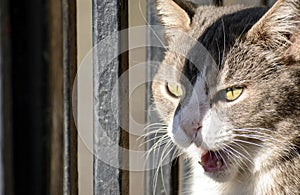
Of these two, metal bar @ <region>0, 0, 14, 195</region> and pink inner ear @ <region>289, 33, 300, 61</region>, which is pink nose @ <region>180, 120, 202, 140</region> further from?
metal bar @ <region>0, 0, 14, 195</region>

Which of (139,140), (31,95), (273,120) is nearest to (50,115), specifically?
(31,95)

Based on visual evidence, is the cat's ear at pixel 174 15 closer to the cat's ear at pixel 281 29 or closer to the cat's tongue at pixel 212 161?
the cat's ear at pixel 281 29

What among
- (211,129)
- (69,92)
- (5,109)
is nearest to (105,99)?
(69,92)

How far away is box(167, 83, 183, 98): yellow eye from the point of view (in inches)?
63.6

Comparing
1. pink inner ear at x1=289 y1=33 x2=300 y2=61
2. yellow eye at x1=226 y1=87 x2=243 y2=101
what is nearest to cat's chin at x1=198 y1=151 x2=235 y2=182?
yellow eye at x1=226 y1=87 x2=243 y2=101

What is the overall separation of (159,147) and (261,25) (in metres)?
0.41

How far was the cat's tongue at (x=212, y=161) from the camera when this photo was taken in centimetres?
156

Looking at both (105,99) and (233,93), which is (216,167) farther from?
(105,99)

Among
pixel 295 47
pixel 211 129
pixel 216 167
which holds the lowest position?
pixel 216 167

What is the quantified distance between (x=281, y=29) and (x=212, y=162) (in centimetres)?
33

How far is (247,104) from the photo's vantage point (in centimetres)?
149

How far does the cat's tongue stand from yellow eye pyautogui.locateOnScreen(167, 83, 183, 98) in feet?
0.51

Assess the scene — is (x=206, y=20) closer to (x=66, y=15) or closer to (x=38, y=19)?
(x=66, y=15)

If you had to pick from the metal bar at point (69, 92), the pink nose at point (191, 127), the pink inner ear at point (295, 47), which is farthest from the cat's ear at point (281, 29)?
the metal bar at point (69, 92)
